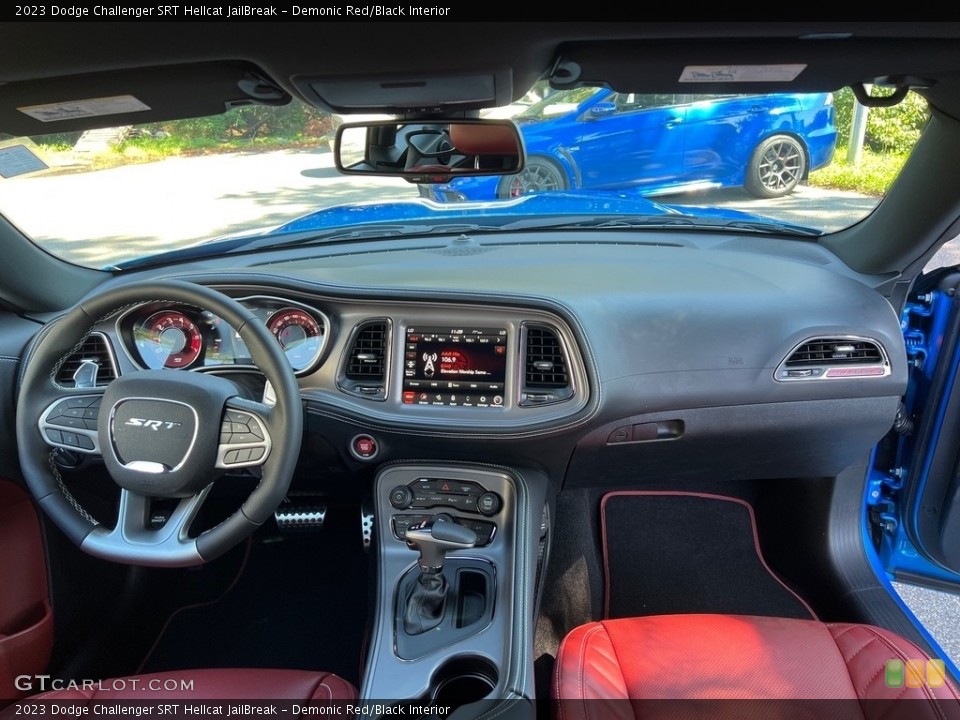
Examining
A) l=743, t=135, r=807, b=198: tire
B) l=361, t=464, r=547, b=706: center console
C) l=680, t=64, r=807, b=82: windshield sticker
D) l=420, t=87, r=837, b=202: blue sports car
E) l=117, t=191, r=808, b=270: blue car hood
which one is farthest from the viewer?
l=743, t=135, r=807, b=198: tire

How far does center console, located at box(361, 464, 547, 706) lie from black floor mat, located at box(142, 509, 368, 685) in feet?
2.47

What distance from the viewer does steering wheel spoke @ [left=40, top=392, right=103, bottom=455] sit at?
5.58 feet

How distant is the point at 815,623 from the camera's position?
1.94 meters

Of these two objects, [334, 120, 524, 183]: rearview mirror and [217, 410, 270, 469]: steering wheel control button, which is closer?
[217, 410, 270, 469]: steering wheel control button

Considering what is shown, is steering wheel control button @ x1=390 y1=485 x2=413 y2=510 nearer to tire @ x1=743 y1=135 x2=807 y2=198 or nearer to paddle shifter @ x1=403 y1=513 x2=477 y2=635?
paddle shifter @ x1=403 y1=513 x2=477 y2=635

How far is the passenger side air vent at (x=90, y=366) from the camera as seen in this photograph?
206cm

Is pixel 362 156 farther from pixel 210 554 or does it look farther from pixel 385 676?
pixel 385 676

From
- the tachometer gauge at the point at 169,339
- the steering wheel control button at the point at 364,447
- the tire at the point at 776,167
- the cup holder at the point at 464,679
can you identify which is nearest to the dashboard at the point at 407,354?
the tachometer gauge at the point at 169,339

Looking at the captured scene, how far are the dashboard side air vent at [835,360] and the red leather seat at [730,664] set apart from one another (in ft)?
2.54

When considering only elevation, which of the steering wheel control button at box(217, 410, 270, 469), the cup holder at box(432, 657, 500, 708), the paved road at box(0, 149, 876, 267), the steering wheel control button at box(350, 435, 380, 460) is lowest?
the cup holder at box(432, 657, 500, 708)

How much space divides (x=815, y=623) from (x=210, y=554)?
165cm

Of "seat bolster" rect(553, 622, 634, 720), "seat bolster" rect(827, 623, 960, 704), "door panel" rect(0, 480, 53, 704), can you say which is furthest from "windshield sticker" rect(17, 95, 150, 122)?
"seat bolster" rect(827, 623, 960, 704)

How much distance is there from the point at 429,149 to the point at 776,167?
61.8 inches

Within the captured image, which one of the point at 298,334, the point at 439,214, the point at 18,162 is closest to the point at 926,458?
the point at 439,214
